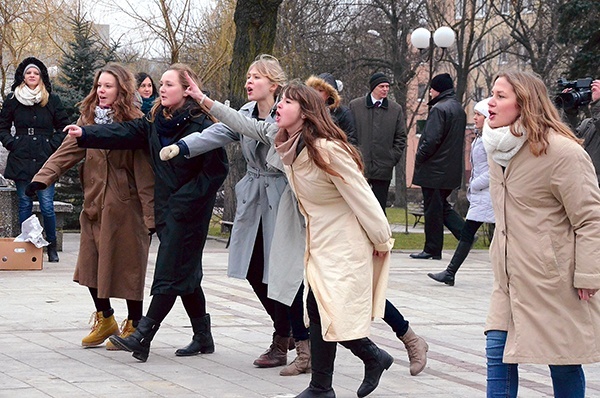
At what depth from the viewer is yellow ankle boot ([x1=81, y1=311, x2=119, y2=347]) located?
7887mm

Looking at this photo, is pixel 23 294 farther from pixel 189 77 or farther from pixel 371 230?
pixel 371 230

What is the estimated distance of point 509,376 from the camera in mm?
5270

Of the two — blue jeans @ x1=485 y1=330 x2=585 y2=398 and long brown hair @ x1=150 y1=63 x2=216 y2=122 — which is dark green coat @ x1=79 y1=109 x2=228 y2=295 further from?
blue jeans @ x1=485 y1=330 x2=585 y2=398

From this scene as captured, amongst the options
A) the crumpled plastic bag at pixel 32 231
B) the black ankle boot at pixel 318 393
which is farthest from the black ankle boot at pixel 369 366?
the crumpled plastic bag at pixel 32 231

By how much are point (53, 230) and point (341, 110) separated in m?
4.06

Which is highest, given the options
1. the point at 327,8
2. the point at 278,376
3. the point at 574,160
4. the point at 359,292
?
the point at 327,8

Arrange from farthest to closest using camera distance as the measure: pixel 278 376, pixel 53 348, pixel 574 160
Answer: pixel 53 348 < pixel 278 376 < pixel 574 160

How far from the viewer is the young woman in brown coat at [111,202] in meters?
7.74

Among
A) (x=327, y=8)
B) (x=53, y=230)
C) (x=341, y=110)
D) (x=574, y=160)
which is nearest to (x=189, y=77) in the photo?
(x=574, y=160)

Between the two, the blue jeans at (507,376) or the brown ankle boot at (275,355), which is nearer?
the blue jeans at (507,376)

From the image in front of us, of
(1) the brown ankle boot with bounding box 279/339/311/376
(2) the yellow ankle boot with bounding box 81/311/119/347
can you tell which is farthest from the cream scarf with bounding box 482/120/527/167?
(2) the yellow ankle boot with bounding box 81/311/119/347

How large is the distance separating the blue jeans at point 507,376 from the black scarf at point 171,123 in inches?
110

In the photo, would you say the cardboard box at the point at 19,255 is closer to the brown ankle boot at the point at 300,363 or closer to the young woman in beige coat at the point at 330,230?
the brown ankle boot at the point at 300,363

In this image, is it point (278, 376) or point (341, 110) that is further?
point (341, 110)
